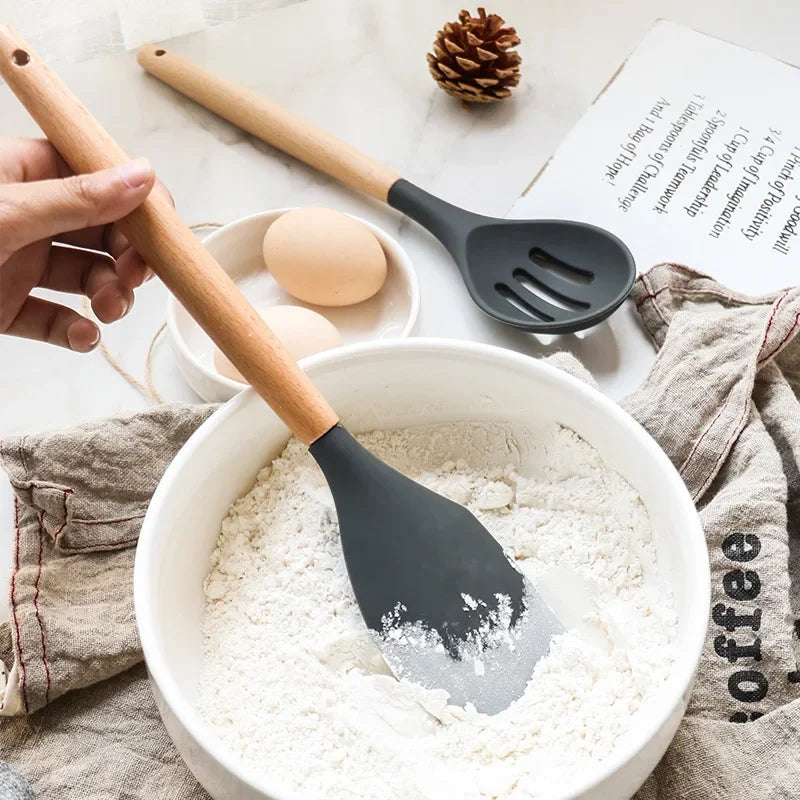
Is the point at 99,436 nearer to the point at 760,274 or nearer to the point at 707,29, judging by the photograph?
the point at 760,274

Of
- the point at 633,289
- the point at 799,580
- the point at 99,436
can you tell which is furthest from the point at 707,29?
the point at 99,436

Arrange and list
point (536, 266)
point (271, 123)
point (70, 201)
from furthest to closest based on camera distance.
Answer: point (271, 123) < point (536, 266) < point (70, 201)

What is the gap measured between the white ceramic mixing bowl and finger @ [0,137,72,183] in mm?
256

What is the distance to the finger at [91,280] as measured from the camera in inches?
32.1

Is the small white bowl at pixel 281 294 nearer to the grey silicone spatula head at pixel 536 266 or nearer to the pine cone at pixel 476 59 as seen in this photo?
the grey silicone spatula head at pixel 536 266

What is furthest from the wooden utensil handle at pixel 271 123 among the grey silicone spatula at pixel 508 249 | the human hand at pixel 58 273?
the human hand at pixel 58 273

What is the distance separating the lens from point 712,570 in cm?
70

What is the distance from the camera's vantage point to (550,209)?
3.23ft

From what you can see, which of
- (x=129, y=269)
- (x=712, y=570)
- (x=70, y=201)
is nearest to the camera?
(x=70, y=201)

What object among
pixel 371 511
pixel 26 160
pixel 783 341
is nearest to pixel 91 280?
pixel 26 160

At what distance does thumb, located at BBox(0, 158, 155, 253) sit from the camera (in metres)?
0.57

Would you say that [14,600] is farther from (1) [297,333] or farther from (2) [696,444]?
(2) [696,444]

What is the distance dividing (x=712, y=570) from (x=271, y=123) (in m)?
0.64

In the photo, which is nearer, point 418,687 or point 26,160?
point 418,687
